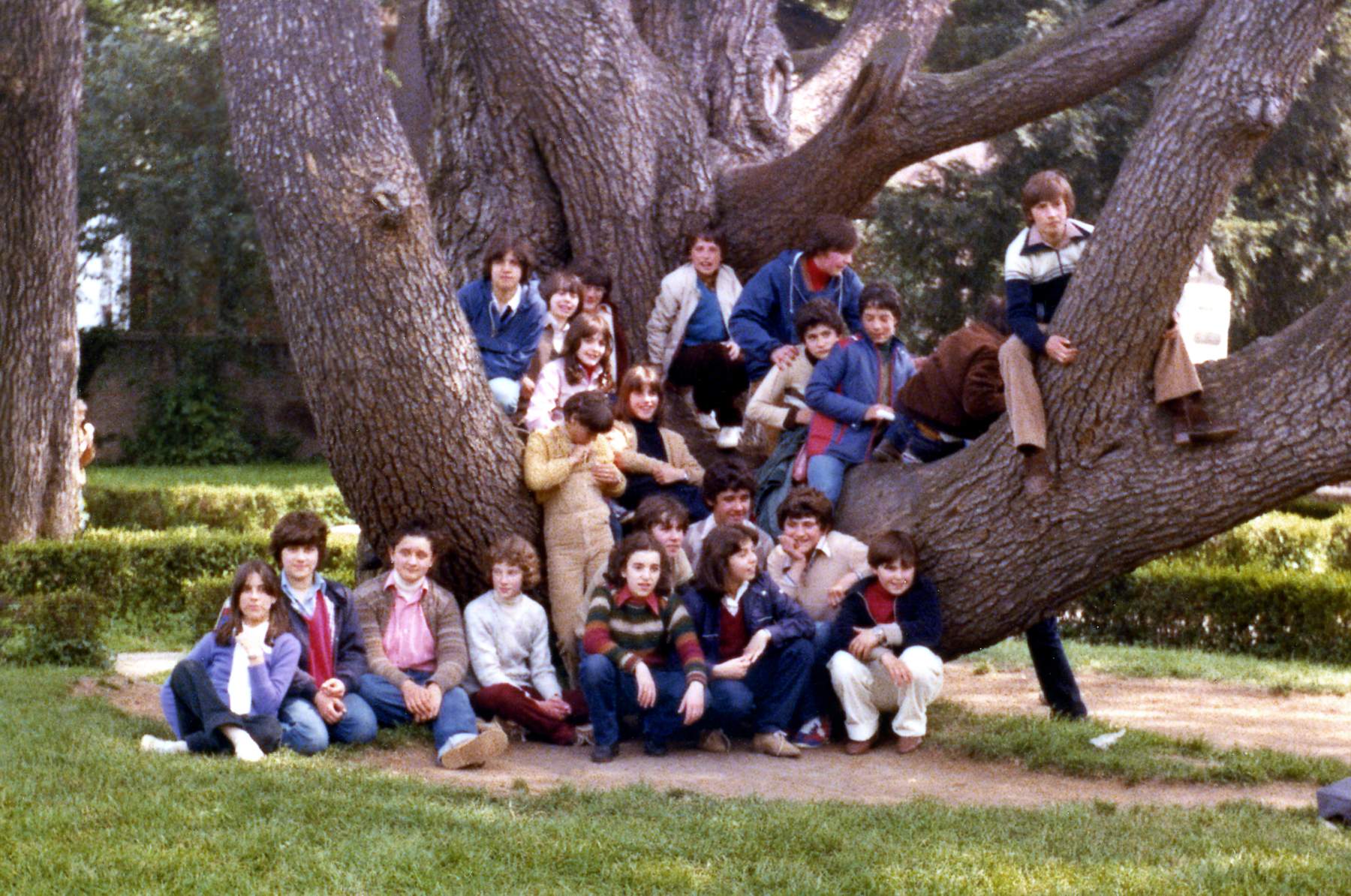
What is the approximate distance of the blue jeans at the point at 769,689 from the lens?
627 cm

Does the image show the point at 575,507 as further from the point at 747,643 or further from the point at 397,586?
the point at 747,643

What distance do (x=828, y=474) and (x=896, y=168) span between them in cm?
194

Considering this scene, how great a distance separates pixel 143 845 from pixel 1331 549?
977 cm

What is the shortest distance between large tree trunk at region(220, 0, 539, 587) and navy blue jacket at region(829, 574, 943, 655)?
1.67 meters

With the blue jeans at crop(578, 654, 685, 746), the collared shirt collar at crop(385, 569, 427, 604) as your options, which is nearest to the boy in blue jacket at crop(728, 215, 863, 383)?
the blue jeans at crop(578, 654, 685, 746)

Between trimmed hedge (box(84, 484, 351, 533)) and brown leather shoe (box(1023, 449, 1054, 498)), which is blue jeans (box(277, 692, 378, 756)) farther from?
trimmed hedge (box(84, 484, 351, 533))

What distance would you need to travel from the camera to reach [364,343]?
596 cm

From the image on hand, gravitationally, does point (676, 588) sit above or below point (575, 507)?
below

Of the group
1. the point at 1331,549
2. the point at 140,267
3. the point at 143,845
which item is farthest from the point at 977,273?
the point at 143,845

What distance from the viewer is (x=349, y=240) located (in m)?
5.87

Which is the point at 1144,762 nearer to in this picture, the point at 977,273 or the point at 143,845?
the point at 143,845

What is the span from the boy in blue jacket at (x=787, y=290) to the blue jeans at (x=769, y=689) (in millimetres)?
1648

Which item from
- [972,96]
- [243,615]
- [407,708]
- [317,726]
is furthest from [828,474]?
[243,615]

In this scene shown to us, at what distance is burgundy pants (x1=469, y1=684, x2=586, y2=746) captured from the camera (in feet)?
20.9
